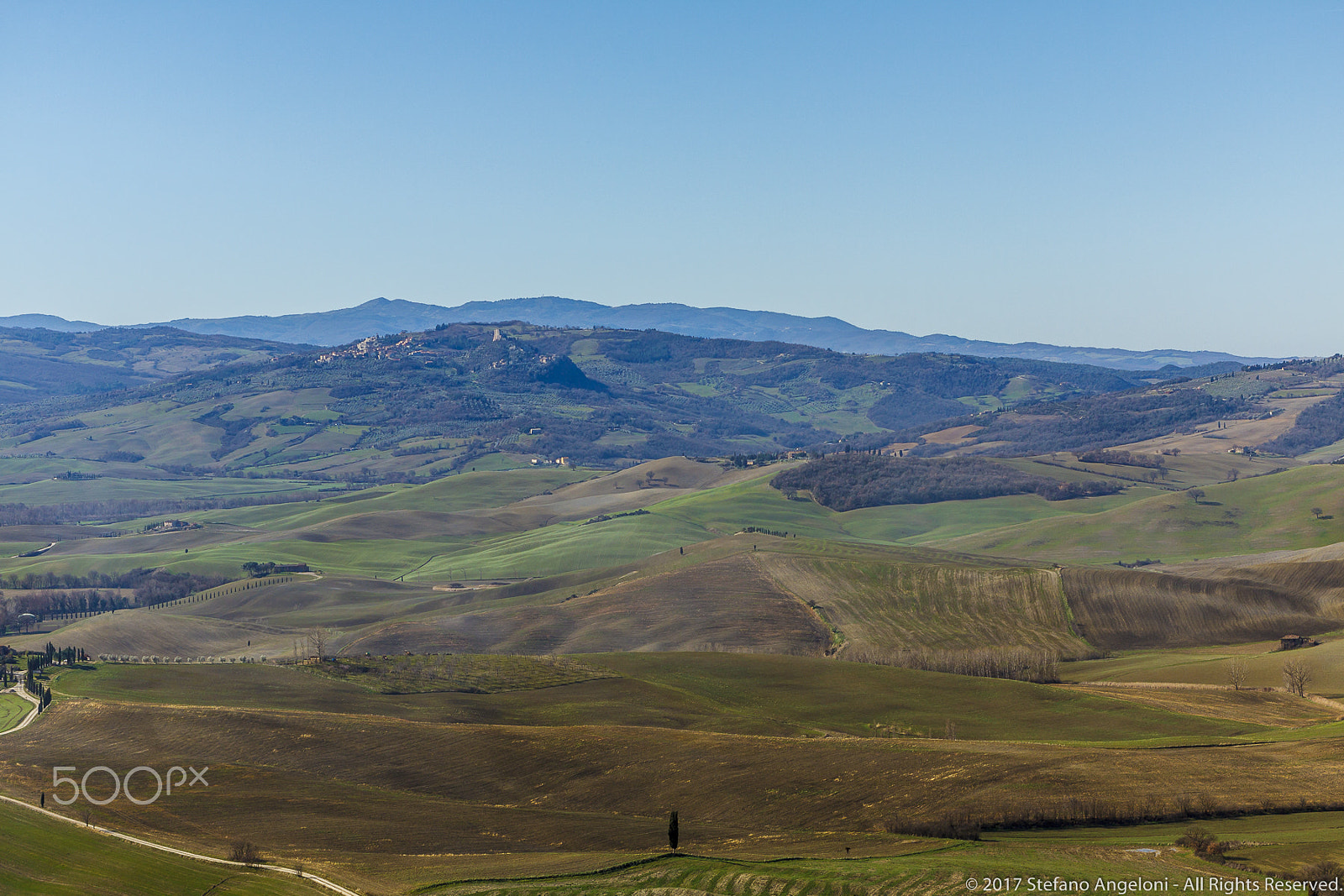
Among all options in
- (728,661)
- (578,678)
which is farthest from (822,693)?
(578,678)

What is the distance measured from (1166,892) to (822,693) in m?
65.7

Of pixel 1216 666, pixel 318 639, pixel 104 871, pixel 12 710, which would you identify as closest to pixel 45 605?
pixel 318 639

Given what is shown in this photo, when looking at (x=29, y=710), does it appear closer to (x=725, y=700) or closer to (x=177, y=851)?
(x=177, y=851)

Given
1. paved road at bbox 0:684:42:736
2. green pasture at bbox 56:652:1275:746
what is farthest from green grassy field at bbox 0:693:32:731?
green pasture at bbox 56:652:1275:746

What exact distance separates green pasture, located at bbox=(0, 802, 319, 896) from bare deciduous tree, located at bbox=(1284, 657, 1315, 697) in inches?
3639

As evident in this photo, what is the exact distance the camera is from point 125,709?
90.1 meters

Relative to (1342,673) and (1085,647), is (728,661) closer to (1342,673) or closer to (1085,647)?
(1085,647)

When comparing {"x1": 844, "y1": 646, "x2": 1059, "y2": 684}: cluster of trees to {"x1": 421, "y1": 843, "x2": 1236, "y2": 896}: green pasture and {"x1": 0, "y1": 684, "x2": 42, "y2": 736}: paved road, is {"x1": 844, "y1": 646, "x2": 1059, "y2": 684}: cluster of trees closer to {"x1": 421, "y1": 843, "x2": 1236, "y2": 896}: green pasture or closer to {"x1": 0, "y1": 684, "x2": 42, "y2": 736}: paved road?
{"x1": 421, "y1": 843, "x2": 1236, "y2": 896}: green pasture

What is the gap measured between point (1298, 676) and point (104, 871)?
333 feet
